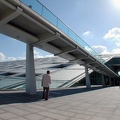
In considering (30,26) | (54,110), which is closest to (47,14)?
(30,26)

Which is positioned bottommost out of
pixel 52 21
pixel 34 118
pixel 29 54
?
pixel 34 118

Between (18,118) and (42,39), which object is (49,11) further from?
(18,118)

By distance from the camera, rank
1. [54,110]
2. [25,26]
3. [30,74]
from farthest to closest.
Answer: [30,74]
[25,26]
[54,110]

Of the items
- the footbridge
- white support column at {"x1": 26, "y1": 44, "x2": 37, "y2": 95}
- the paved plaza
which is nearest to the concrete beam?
the footbridge

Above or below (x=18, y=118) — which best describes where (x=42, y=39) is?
above

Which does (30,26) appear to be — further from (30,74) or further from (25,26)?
(30,74)

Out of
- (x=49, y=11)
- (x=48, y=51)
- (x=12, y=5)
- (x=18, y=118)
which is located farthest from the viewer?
(x=48, y=51)

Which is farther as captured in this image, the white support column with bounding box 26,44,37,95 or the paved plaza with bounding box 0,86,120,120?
the white support column with bounding box 26,44,37,95

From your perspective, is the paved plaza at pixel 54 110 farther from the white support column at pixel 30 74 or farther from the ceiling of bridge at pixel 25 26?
the ceiling of bridge at pixel 25 26

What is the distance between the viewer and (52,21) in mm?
12336

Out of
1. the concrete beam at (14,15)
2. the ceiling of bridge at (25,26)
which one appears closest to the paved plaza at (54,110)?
the concrete beam at (14,15)

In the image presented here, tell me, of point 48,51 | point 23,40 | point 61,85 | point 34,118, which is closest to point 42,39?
point 23,40

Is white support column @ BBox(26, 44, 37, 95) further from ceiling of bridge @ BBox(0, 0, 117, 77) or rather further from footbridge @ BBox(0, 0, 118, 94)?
ceiling of bridge @ BBox(0, 0, 117, 77)

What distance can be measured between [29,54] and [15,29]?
2449 mm
